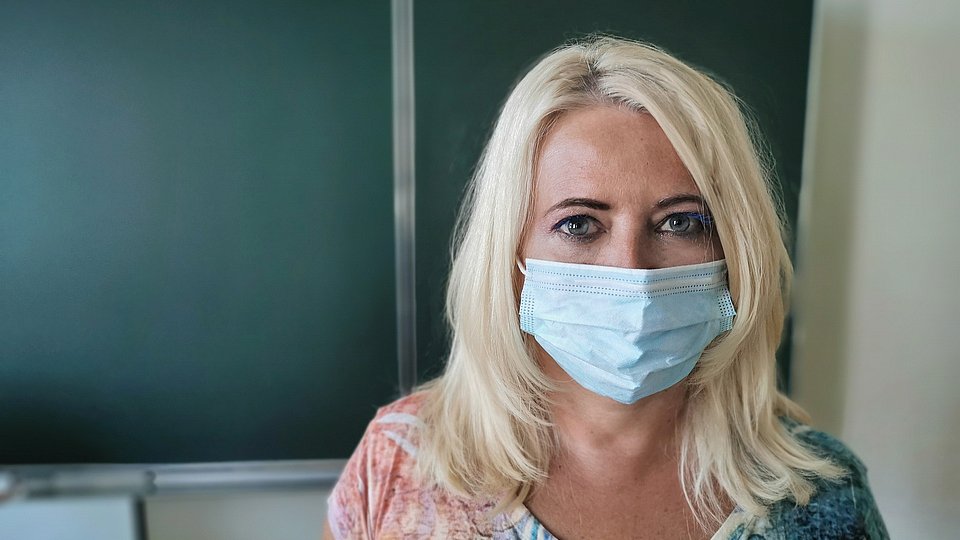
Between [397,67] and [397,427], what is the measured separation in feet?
2.93

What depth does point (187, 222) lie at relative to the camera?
1.48 metres

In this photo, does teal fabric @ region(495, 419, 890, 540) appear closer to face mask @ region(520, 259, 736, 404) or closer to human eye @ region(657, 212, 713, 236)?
face mask @ region(520, 259, 736, 404)

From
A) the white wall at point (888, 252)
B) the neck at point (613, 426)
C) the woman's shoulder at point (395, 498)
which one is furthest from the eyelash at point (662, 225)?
the white wall at point (888, 252)

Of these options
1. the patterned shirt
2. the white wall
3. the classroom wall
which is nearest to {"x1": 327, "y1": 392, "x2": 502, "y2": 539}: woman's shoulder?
the patterned shirt

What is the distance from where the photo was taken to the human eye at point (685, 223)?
0.97m

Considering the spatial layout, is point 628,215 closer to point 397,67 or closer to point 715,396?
point 715,396

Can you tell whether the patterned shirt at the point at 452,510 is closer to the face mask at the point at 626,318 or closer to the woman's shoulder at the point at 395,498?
the woman's shoulder at the point at 395,498

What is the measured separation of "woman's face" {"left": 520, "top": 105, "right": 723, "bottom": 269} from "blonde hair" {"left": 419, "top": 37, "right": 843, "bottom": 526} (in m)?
0.02

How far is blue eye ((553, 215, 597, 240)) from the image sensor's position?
0.98 meters

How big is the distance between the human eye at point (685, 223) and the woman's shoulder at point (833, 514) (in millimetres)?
512

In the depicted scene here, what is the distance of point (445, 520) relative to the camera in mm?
1044

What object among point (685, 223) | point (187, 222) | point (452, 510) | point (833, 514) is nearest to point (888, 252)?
point (833, 514)

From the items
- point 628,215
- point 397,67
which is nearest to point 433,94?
point 397,67

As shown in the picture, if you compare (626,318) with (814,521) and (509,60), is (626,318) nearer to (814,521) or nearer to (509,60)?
(814,521)
